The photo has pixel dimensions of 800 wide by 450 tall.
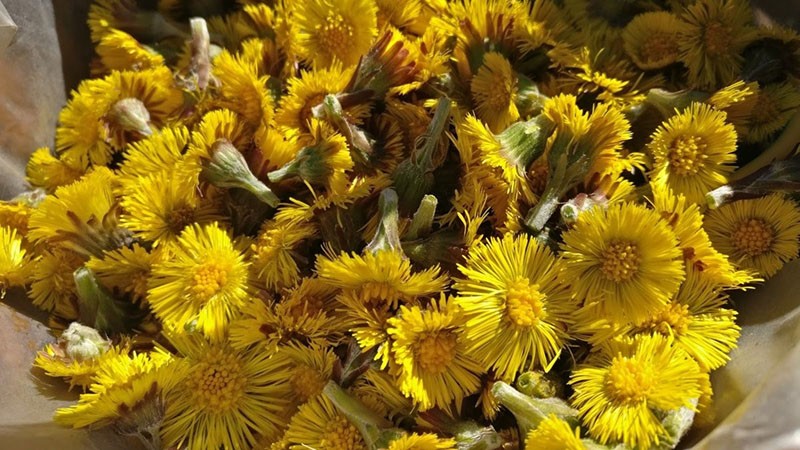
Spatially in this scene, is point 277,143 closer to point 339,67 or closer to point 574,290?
point 339,67

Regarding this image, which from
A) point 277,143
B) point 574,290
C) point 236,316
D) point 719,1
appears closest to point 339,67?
point 277,143

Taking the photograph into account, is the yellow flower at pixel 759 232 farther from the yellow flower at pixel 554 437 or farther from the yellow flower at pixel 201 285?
the yellow flower at pixel 201 285

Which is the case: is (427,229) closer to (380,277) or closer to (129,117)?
(380,277)

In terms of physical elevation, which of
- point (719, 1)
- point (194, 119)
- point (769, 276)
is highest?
point (719, 1)

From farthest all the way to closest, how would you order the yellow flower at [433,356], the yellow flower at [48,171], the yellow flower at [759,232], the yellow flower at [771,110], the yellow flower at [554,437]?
the yellow flower at [48,171] → the yellow flower at [771,110] → the yellow flower at [759,232] → the yellow flower at [433,356] → the yellow flower at [554,437]

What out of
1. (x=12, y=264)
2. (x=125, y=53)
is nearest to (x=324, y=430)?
(x=12, y=264)

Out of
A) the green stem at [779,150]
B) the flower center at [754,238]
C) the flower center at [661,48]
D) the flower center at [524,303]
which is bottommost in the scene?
the flower center at [524,303]

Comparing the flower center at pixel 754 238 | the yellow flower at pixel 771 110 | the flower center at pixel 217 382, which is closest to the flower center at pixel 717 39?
the yellow flower at pixel 771 110
